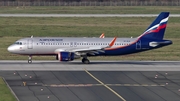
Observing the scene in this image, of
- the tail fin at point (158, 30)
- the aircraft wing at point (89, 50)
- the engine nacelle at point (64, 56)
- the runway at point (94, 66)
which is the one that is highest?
the tail fin at point (158, 30)

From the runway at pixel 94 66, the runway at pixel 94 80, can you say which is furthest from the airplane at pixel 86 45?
the runway at pixel 94 80

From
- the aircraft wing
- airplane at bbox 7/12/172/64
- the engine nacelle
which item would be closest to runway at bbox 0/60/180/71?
the engine nacelle

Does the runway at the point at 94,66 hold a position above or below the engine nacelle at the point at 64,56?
below

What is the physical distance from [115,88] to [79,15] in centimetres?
6767

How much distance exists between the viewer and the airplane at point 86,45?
5434 cm

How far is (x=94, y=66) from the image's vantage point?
53812 millimetres

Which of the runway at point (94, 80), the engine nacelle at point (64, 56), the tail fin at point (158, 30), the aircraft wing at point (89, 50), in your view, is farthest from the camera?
the tail fin at point (158, 30)

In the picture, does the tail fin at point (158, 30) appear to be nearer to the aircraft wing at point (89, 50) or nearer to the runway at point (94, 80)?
the runway at point (94, 80)

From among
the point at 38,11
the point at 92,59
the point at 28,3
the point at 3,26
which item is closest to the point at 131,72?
the point at 92,59

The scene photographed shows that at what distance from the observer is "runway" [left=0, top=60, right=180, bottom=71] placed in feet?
170

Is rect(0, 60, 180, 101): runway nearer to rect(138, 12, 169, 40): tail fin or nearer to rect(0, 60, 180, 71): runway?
rect(0, 60, 180, 71): runway

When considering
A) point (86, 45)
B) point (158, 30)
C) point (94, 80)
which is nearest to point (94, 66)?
point (86, 45)

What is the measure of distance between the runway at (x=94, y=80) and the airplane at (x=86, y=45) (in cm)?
128

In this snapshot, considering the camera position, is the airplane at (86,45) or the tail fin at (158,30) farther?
the tail fin at (158,30)
